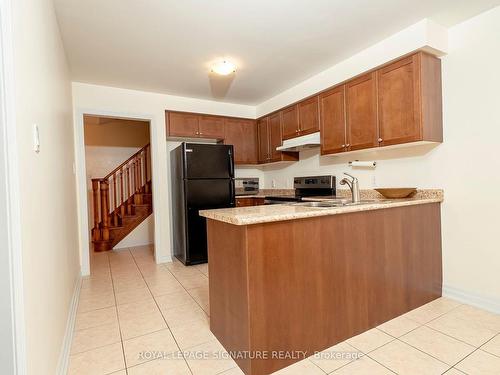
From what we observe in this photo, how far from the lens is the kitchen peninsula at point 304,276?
1520mm

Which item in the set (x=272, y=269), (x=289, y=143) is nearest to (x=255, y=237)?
(x=272, y=269)

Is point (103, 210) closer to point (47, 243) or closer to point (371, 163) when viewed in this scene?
point (47, 243)

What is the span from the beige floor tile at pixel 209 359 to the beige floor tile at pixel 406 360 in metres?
0.91

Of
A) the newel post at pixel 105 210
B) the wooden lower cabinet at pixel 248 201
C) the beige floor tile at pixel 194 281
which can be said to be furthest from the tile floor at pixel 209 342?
the newel post at pixel 105 210

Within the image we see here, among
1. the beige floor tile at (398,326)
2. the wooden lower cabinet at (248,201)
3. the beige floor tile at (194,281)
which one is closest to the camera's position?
the beige floor tile at (398,326)

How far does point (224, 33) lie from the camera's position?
8.00ft

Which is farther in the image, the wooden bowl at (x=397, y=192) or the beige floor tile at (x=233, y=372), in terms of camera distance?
the wooden bowl at (x=397, y=192)

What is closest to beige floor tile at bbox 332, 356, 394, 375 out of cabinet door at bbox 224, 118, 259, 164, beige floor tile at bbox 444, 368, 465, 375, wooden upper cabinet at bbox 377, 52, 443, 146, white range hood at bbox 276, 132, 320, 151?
beige floor tile at bbox 444, 368, 465, 375

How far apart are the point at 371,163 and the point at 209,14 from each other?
85.6 inches

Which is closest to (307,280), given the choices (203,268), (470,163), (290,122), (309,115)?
(470,163)

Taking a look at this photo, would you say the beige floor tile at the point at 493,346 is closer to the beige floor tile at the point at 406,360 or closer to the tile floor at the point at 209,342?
the tile floor at the point at 209,342

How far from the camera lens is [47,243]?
143 cm

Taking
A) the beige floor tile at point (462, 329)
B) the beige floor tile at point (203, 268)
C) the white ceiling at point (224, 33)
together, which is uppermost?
the white ceiling at point (224, 33)

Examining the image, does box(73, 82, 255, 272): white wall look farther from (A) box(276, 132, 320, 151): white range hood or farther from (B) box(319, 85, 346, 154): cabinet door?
(B) box(319, 85, 346, 154): cabinet door
